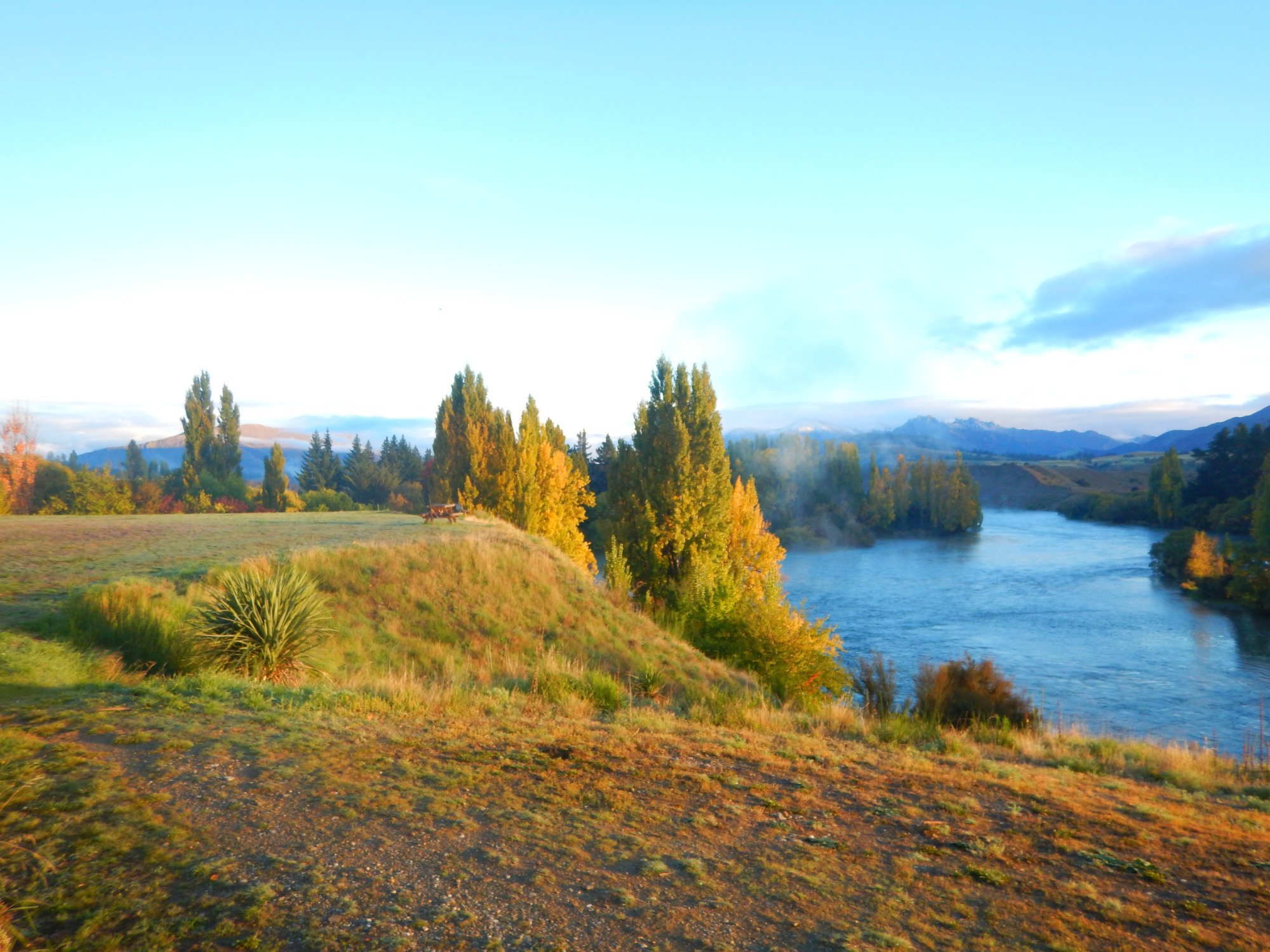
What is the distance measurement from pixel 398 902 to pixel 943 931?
3.19 meters

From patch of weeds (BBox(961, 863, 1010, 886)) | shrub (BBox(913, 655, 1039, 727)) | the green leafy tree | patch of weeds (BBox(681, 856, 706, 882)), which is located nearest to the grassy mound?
shrub (BBox(913, 655, 1039, 727))

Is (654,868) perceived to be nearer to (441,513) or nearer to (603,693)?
(603,693)

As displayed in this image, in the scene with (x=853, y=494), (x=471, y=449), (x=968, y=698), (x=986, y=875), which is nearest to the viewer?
(x=986, y=875)

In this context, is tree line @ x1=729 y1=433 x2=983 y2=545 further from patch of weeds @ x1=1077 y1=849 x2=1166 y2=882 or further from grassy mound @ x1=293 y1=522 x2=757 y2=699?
patch of weeds @ x1=1077 y1=849 x2=1166 y2=882

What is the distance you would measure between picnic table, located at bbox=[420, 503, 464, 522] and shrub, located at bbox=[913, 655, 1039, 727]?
1935cm

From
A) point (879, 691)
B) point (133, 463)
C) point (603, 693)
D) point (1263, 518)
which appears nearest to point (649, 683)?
point (603, 693)

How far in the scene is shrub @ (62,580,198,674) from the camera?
10.0 m

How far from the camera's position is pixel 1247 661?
30.3 m

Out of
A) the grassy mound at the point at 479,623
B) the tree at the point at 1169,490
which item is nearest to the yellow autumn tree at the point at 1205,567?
the tree at the point at 1169,490

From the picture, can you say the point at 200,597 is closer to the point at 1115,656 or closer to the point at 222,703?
the point at 222,703

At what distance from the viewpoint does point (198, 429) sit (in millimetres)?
66625

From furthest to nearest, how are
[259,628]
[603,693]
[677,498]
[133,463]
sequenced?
[133,463], [677,498], [603,693], [259,628]

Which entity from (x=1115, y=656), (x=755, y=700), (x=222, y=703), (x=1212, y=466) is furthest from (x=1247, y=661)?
(x=1212, y=466)

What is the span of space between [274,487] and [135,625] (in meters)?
53.4
